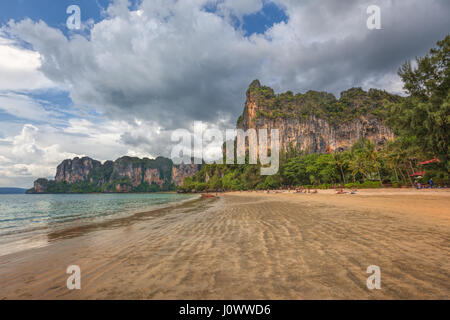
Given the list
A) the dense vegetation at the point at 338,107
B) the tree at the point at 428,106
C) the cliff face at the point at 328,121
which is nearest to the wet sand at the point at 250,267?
the tree at the point at 428,106

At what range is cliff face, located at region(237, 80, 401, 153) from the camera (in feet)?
514

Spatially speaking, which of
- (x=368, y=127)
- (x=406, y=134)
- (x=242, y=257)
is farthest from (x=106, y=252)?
(x=368, y=127)

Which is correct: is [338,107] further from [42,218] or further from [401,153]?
[42,218]

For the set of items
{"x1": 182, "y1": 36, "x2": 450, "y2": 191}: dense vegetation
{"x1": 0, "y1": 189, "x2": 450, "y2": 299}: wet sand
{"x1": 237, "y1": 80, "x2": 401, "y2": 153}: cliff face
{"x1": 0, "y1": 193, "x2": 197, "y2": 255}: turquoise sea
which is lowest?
{"x1": 0, "y1": 193, "x2": 197, "y2": 255}: turquoise sea

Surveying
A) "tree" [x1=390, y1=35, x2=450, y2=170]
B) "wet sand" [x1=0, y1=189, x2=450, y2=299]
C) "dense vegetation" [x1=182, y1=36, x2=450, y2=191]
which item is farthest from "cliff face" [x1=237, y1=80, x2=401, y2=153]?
"wet sand" [x1=0, y1=189, x2=450, y2=299]

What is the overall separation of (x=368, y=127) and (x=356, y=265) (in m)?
187

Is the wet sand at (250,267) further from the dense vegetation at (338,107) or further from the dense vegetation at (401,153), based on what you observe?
the dense vegetation at (338,107)

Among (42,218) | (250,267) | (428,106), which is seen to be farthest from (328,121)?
(250,267)

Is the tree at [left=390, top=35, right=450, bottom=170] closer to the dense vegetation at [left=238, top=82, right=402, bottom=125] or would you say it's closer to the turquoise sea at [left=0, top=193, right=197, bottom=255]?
the turquoise sea at [left=0, top=193, right=197, bottom=255]

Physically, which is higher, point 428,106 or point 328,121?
point 328,121

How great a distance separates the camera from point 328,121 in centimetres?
17375

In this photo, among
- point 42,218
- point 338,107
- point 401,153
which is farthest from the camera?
point 338,107

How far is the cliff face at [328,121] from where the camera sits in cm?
15675

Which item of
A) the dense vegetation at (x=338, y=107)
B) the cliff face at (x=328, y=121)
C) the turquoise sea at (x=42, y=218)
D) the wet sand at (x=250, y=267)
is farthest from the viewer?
the dense vegetation at (x=338, y=107)
